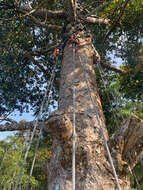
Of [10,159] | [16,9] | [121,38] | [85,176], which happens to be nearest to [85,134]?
[85,176]

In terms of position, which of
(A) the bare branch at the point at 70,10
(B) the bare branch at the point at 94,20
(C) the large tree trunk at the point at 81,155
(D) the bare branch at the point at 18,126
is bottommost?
(C) the large tree trunk at the point at 81,155

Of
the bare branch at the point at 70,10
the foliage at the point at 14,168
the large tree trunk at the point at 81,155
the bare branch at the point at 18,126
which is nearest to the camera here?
the large tree trunk at the point at 81,155

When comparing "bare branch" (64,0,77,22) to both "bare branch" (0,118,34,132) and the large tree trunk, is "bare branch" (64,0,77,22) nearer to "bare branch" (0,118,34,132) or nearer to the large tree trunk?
the large tree trunk

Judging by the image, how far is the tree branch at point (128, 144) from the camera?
4.39ft

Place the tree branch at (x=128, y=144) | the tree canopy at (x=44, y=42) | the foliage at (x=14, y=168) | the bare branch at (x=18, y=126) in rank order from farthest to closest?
the foliage at (x=14, y=168) < the tree canopy at (x=44, y=42) < the bare branch at (x=18, y=126) < the tree branch at (x=128, y=144)

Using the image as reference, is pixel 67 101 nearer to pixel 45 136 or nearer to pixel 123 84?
pixel 123 84

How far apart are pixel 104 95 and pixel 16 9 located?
3421 mm

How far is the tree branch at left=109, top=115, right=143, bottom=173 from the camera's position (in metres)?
1.34

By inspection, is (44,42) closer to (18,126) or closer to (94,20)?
(94,20)

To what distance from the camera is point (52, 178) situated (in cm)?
135

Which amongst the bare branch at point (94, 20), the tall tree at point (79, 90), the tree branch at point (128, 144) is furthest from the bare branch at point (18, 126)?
the bare branch at point (94, 20)

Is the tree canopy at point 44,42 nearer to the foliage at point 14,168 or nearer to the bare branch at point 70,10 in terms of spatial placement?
the bare branch at point 70,10

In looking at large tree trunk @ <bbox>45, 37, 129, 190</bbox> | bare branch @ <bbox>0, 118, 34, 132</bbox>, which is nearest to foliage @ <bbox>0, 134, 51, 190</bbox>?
bare branch @ <bbox>0, 118, 34, 132</bbox>

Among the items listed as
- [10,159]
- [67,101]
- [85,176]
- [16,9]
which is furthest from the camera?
[10,159]
